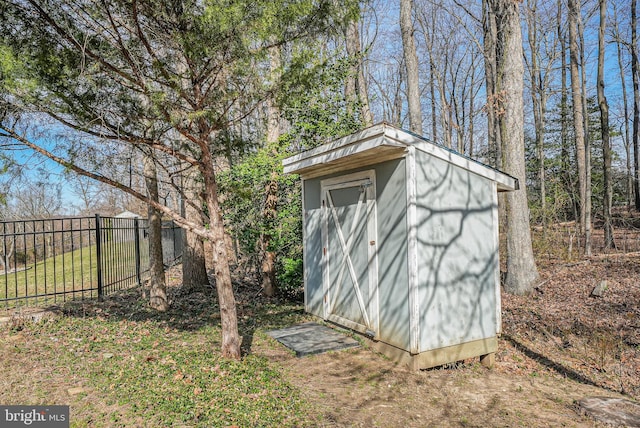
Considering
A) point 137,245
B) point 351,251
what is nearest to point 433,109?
point 137,245

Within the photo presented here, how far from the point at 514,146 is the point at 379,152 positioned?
417cm

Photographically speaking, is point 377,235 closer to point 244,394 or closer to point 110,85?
point 244,394

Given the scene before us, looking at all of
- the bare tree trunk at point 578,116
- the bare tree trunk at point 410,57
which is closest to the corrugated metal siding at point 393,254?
the bare tree trunk at point 410,57

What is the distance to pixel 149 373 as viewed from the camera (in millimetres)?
3793

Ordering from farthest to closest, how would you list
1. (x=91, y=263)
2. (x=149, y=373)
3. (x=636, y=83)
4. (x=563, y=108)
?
1. (x=636, y=83)
2. (x=563, y=108)
3. (x=91, y=263)
4. (x=149, y=373)

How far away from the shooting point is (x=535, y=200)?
452 inches

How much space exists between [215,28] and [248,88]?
67 centimetres

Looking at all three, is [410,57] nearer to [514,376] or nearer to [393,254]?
[393,254]

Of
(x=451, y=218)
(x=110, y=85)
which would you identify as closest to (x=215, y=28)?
(x=110, y=85)

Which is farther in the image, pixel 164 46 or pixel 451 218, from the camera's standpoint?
pixel 451 218

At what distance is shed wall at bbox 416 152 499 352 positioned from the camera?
4230mm

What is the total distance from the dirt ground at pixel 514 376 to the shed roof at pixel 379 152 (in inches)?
89.4

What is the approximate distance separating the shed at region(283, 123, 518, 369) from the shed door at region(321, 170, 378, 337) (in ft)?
0.04

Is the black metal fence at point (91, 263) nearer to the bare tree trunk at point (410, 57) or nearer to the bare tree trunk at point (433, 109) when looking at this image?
the bare tree trunk at point (410, 57)
